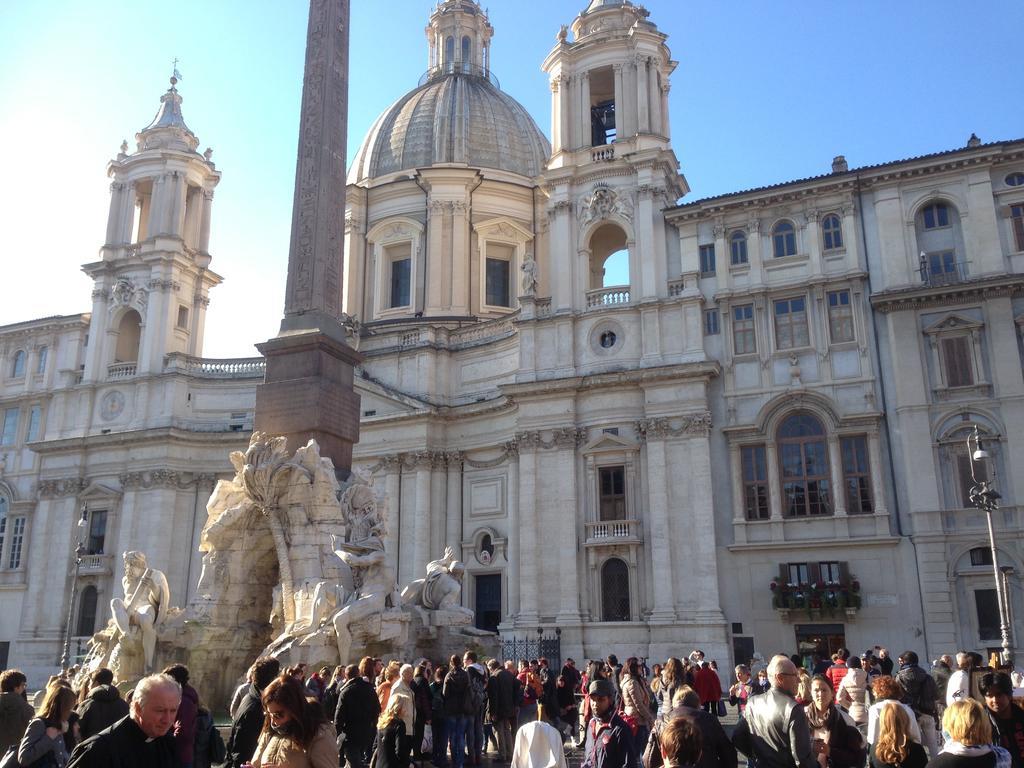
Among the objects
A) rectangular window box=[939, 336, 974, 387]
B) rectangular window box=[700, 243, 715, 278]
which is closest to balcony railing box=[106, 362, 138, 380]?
rectangular window box=[700, 243, 715, 278]

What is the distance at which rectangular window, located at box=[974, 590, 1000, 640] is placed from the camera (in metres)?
27.1

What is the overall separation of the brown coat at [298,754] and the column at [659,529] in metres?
26.4

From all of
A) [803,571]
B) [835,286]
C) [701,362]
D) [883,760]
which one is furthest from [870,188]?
[883,760]

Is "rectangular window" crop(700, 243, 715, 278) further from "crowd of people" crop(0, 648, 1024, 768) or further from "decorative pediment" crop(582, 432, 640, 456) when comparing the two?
"crowd of people" crop(0, 648, 1024, 768)

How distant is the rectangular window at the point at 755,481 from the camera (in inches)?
1217

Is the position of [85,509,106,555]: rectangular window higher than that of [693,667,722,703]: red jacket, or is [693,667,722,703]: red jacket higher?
[85,509,106,555]: rectangular window

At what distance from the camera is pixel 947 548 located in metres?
27.9

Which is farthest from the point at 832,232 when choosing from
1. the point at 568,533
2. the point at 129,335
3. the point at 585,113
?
the point at 129,335

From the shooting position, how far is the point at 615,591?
32219 mm

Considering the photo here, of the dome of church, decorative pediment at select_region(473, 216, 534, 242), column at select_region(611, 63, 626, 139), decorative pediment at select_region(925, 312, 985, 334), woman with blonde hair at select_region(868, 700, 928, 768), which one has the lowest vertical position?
woman with blonde hair at select_region(868, 700, 928, 768)

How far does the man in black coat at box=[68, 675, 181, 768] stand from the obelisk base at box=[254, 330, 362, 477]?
1517 centimetres

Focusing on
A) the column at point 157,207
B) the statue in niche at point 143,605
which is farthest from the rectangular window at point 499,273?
the statue in niche at point 143,605

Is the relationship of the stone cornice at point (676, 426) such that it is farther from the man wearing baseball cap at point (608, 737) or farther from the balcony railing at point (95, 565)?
the man wearing baseball cap at point (608, 737)

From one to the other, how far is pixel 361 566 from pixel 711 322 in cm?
1860
